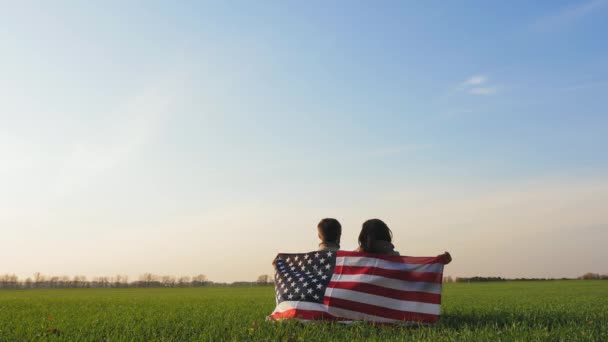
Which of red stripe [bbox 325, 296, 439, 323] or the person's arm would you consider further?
the person's arm

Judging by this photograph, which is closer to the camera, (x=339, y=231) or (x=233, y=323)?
(x=233, y=323)

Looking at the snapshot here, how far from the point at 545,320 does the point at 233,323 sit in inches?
195

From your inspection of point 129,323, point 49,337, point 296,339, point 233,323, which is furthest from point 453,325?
point 49,337

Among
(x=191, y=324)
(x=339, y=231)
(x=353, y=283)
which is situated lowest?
(x=191, y=324)

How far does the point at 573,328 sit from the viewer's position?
257 inches

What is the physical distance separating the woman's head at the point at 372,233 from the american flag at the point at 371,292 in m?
0.17

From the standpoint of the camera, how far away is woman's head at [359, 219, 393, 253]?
25.5 feet

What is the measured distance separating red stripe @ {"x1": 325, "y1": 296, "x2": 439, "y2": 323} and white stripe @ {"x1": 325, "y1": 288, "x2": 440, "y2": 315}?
0.15 feet

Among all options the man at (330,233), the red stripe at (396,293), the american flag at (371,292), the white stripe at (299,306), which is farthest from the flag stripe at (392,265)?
the white stripe at (299,306)

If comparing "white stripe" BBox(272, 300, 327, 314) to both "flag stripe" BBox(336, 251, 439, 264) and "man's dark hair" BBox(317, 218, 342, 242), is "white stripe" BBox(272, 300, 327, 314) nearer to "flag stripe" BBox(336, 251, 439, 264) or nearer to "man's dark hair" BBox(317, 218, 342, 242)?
"flag stripe" BBox(336, 251, 439, 264)

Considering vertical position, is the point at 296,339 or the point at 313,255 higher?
the point at 313,255

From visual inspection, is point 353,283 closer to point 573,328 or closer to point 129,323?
point 573,328

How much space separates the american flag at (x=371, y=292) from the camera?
736cm

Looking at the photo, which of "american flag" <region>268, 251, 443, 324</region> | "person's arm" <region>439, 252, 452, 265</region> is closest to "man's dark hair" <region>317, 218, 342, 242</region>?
"american flag" <region>268, 251, 443, 324</region>
